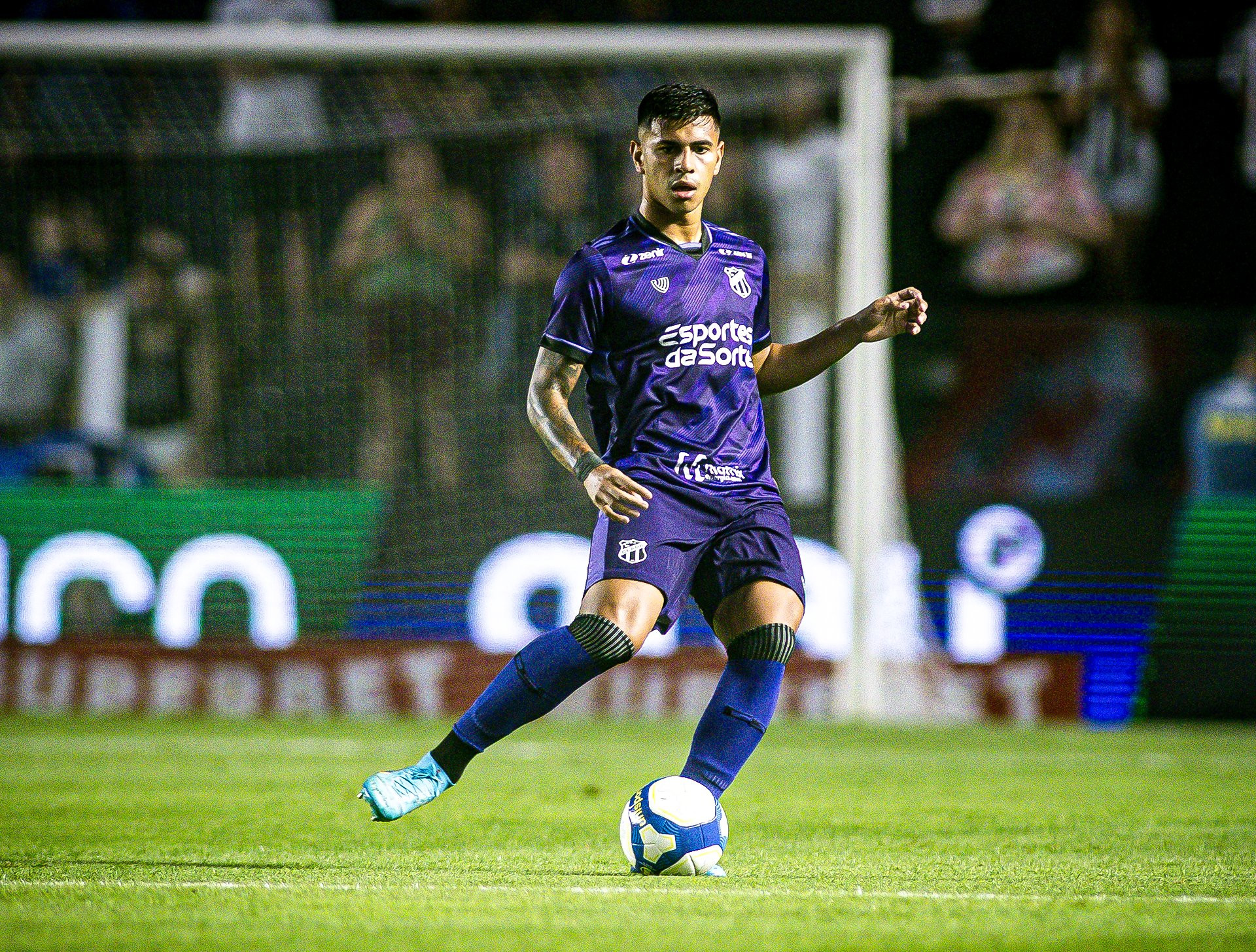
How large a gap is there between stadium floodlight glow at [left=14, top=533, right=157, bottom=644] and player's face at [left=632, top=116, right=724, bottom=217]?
256 inches

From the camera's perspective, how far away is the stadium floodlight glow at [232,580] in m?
9.91

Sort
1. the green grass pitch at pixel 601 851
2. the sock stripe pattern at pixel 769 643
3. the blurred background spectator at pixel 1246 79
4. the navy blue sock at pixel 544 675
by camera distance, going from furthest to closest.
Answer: the blurred background spectator at pixel 1246 79, the sock stripe pattern at pixel 769 643, the navy blue sock at pixel 544 675, the green grass pitch at pixel 601 851

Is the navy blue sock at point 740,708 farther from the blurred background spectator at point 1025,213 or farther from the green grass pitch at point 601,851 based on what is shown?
the blurred background spectator at point 1025,213

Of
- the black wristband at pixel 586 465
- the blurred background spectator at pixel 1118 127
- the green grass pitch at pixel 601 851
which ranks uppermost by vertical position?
the blurred background spectator at pixel 1118 127

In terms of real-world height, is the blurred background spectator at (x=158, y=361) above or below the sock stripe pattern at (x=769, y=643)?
above

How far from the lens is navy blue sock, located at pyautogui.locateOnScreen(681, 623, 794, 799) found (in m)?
4.05

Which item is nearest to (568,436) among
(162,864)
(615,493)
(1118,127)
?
(615,493)

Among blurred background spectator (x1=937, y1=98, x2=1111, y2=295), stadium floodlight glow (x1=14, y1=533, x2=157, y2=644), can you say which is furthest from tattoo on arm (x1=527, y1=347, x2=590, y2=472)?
blurred background spectator (x1=937, y1=98, x2=1111, y2=295)

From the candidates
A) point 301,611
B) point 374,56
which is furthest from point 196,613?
point 374,56

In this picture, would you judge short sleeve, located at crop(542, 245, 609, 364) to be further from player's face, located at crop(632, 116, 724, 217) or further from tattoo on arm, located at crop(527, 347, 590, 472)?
player's face, located at crop(632, 116, 724, 217)

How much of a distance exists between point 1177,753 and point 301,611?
16.1ft

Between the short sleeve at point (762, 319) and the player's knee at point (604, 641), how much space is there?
85cm

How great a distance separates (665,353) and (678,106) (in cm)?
59

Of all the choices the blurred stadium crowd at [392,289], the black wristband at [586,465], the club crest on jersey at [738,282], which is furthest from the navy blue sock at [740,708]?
the blurred stadium crowd at [392,289]
